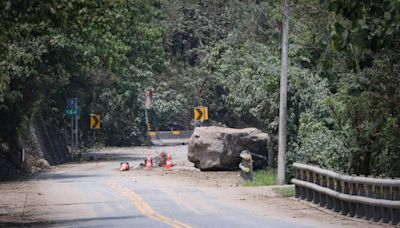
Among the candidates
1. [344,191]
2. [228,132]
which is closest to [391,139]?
[344,191]

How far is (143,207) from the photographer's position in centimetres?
2048

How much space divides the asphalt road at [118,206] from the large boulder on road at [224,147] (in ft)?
11.7

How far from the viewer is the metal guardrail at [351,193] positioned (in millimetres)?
16562

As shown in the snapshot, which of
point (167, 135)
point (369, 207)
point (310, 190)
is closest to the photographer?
point (369, 207)

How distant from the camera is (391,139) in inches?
797

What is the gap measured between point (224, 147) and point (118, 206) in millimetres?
11961

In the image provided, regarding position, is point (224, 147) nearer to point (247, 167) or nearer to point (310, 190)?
→ point (247, 167)

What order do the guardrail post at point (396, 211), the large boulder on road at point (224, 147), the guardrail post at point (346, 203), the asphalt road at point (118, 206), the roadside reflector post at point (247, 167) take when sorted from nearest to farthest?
the guardrail post at point (396, 211) → the asphalt road at point (118, 206) → the guardrail post at point (346, 203) → the roadside reflector post at point (247, 167) → the large boulder on road at point (224, 147)

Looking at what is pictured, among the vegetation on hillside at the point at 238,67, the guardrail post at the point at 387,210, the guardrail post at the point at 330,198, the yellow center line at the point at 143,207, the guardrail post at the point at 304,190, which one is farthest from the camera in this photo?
the guardrail post at the point at 304,190

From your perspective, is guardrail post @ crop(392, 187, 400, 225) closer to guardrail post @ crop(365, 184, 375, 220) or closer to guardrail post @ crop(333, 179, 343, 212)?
guardrail post @ crop(365, 184, 375, 220)

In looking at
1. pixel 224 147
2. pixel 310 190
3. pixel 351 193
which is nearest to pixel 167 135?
pixel 224 147

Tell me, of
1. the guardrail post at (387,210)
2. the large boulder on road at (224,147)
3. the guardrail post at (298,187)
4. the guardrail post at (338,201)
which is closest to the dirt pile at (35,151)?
the large boulder on road at (224,147)

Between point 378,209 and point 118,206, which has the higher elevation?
point 378,209

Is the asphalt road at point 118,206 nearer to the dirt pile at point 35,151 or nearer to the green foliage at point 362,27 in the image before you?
the green foliage at point 362,27
